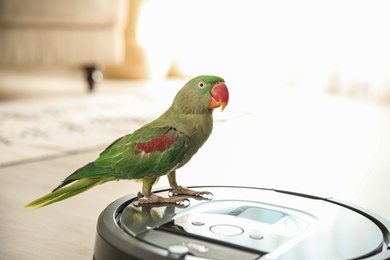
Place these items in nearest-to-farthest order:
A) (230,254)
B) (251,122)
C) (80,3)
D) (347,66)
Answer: (230,254), (251,122), (80,3), (347,66)

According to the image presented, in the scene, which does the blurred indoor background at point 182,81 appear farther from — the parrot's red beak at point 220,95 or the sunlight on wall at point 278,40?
the parrot's red beak at point 220,95

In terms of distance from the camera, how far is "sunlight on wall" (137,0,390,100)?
2.68m

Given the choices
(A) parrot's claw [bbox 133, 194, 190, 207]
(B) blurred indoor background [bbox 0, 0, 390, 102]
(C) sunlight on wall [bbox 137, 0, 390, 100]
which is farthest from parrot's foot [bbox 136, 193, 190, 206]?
(C) sunlight on wall [bbox 137, 0, 390, 100]

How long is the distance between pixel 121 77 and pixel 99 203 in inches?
88.4

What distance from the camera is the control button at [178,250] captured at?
1.81 feet

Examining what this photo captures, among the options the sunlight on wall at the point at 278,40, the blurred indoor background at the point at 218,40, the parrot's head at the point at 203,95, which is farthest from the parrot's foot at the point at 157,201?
the sunlight on wall at the point at 278,40

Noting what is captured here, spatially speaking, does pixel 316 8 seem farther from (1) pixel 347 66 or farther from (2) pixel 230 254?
(2) pixel 230 254

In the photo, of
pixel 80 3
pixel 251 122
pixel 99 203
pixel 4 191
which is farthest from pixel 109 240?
pixel 80 3

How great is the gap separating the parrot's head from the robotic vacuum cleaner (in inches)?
4.5

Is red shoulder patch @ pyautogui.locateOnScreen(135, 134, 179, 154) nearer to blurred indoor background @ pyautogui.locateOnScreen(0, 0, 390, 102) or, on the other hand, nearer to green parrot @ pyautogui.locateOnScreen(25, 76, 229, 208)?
green parrot @ pyautogui.locateOnScreen(25, 76, 229, 208)

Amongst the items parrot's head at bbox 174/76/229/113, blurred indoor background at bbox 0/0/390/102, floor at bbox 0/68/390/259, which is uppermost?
parrot's head at bbox 174/76/229/113

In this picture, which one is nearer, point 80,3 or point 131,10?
point 80,3

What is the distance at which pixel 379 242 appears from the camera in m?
0.62

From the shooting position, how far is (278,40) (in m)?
2.96
